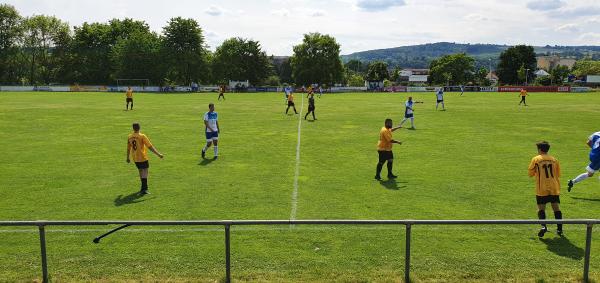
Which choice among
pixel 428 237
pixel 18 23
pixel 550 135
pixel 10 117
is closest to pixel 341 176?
pixel 428 237

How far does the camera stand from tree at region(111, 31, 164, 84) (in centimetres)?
9075

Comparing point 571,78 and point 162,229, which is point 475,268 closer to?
point 162,229

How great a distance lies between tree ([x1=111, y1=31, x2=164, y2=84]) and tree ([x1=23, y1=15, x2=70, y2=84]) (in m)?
16.7

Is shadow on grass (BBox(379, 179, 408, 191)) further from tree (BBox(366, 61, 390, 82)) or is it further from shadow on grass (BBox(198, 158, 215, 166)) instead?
tree (BBox(366, 61, 390, 82))

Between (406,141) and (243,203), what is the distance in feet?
38.4

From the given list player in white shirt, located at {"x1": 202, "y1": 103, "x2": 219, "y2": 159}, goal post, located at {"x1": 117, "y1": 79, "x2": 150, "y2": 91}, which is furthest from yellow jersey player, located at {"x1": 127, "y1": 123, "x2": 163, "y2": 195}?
goal post, located at {"x1": 117, "y1": 79, "x2": 150, "y2": 91}

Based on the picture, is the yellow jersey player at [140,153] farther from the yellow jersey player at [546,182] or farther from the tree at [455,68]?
the tree at [455,68]

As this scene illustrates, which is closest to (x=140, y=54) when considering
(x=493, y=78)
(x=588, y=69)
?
(x=588, y=69)

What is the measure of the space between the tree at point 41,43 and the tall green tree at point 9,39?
166cm

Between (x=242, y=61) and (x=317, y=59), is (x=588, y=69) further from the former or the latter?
(x=242, y=61)

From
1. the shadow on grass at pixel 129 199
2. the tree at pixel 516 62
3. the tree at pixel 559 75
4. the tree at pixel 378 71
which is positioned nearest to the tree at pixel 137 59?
the tree at pixel 378 71

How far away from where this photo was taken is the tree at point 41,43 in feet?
328

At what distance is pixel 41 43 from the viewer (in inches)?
4026

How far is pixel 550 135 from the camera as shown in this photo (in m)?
22.8
